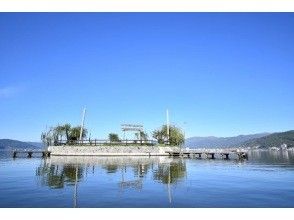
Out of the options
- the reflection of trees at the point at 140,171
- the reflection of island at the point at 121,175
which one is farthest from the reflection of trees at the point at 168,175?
the reflection of trees at the point at 140,171

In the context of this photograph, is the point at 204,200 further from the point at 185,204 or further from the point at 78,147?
the point at 78,147

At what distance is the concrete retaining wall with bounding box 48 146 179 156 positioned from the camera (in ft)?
223

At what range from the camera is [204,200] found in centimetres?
1650

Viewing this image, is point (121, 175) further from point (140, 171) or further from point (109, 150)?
point (109, 150)

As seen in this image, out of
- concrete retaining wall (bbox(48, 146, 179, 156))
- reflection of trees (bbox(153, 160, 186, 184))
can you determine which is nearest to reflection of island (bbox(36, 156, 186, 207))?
reflection of trees (bbox(153, 160, 186, 184))

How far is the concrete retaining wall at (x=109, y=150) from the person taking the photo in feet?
223

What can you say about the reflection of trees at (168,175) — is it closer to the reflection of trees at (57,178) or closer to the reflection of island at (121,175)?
the reflection of island at (121,175)

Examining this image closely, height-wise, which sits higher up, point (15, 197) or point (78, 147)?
point (78, 147)

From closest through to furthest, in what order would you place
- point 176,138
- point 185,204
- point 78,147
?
point 185,204
point 78,147
point 176,138

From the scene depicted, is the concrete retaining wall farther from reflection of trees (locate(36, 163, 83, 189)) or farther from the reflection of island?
reflection of trees (locate(36, 163, 83, 189))

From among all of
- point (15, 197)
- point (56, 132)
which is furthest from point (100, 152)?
point (15, 197)

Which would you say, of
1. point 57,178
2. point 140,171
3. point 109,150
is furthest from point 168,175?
point 109,150

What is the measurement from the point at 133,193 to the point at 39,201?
5.26 meters
